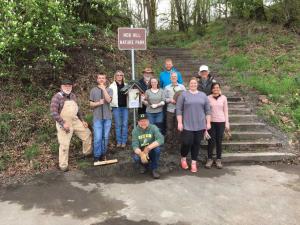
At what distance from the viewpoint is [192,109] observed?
704 cm

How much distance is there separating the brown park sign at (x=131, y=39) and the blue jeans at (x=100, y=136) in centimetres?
182

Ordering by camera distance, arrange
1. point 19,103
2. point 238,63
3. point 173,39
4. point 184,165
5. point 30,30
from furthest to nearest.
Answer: point 173,39 < point 238,63 < point 19,103 < point 30,30 < point 184,165

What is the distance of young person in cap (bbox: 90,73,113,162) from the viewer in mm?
7367

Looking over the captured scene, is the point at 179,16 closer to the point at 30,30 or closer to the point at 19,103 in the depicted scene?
the point at 30,30

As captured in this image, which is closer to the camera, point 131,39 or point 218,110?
point 218,110

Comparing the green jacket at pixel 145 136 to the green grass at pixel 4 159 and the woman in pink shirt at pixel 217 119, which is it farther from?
the green grass at pixel 4 159

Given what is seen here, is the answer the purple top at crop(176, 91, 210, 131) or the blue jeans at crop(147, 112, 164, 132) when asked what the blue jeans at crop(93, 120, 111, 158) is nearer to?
the blue jeans at crop(147, 112, 164, 132)

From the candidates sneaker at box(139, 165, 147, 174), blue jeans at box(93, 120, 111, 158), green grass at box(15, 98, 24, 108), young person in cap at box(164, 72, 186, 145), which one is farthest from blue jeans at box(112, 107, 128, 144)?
green grass at box(15, 98, 24, 108)

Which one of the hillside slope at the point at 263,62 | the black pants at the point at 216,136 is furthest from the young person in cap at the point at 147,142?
the hillside slope at the point at 263,62

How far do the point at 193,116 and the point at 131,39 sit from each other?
2.43 m

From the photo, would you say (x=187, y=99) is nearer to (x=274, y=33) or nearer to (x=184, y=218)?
(x=184, y=218)

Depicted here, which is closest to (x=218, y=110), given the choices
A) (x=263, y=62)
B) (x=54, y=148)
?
(x=54, y=148)

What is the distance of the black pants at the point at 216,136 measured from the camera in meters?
7.38

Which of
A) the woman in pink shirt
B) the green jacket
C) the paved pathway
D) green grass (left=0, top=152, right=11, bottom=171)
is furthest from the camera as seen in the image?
the woman in pink shirt
